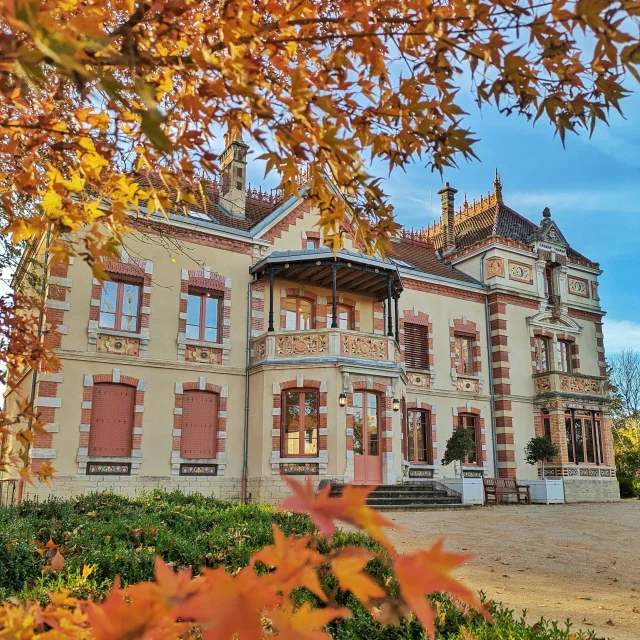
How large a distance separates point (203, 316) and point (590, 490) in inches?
588

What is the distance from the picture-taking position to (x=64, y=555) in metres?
5.27

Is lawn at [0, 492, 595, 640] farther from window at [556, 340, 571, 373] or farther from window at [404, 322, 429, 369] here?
window at [556, 340, 571, 373]

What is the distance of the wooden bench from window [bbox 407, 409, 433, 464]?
200 centimetres

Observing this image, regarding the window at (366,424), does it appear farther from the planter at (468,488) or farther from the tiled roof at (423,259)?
the tiled roof at (423,259)

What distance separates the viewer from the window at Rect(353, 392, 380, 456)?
16.7 m

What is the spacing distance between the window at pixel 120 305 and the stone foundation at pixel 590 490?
50.2 ft

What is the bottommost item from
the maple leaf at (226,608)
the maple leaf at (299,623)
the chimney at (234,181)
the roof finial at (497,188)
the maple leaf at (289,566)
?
the maple leaf at (299,623)

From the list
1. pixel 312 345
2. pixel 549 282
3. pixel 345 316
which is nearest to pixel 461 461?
pixel 345 316

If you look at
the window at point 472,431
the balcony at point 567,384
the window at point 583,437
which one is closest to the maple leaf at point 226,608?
the window at point 472,431

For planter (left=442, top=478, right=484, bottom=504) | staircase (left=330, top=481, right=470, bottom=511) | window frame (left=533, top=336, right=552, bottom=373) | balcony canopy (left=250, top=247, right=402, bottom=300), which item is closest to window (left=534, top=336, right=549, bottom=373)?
window frame (left=533, top=336, right=552, bottom=373)

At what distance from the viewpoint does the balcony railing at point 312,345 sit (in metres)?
16.4

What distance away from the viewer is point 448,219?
987 inches

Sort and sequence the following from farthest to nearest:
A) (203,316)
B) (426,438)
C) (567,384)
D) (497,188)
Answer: (497,188)
(567,384)
(426,438)
(203,316)

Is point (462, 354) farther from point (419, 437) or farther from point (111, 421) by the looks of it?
point (111, 421)
